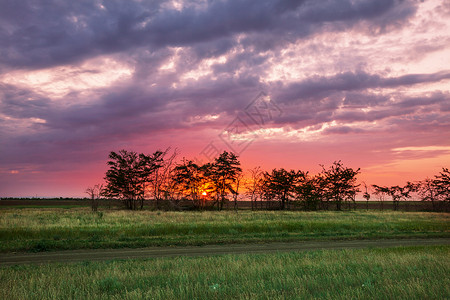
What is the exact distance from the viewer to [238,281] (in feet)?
32.0

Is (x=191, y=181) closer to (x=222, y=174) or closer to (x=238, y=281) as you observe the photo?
(x=222, y=174)

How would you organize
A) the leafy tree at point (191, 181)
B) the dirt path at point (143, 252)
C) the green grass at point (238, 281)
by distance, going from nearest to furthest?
the green grass at point (238, 281) → the dirt path at point (143, 252) → the leafy tree at point (191, 181)

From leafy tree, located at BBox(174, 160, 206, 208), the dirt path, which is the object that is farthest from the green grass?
leafy tree, located at BBox(174, 160, 206, 208)

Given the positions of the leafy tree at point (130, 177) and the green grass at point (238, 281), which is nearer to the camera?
the green grass at point (238, 281)

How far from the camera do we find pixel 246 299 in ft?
24.6

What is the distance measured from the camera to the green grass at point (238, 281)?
809 centimetres

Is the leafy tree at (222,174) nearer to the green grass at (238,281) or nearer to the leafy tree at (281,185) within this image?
the leafy tree at (281,185)

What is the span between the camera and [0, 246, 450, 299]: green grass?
8086 millimetres

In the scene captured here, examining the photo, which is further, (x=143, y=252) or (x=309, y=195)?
(x=309, y=195)

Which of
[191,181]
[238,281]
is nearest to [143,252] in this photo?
[238,281]

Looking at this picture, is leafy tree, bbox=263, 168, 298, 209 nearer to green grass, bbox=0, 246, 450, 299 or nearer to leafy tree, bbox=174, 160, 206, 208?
leafy tree, bbox=174, 160, 206, 208

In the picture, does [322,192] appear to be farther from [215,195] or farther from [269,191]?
[215,195]

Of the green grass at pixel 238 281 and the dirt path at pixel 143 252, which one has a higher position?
the green grass at pixel 238 281

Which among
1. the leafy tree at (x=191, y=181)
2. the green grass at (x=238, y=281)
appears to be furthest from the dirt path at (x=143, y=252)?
the leafy tree at (x=191, y=181)
